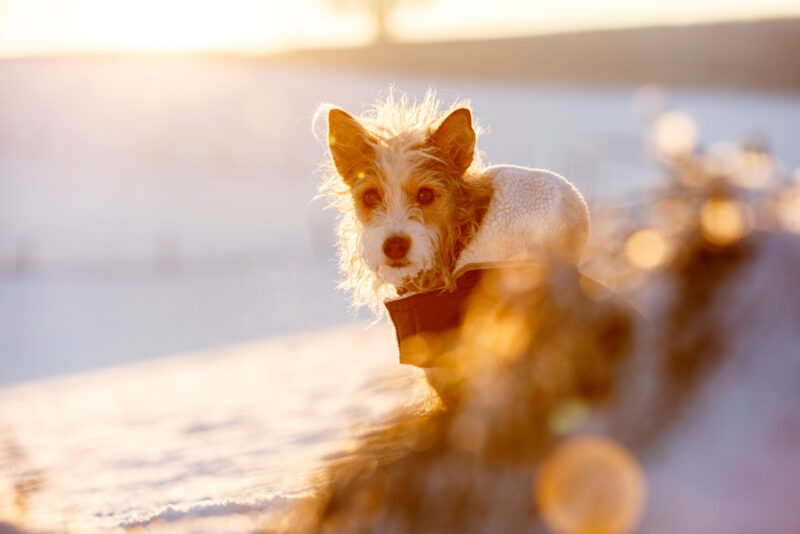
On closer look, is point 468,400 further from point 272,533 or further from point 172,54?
point 172,54

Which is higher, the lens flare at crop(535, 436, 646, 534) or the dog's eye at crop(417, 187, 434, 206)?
the dog's eye at crop(417, 187, 434, 206)

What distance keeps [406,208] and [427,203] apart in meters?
0.11

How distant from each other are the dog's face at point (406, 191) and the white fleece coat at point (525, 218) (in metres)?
0.22

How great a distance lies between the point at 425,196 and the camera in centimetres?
364

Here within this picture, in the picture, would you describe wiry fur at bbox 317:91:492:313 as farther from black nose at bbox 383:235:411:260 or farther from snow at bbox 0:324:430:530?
snow at bbox 0:324:430:530

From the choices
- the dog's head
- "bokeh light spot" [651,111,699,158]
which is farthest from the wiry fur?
"bokeh light spot" [651,111,699,158]

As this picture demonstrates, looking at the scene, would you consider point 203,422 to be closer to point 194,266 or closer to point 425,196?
point 425,196

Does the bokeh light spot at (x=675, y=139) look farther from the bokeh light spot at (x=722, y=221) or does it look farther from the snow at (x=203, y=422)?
the snow at (x=203, y=422)

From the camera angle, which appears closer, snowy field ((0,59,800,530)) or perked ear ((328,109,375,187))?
perked ear ((328,109,375,187))

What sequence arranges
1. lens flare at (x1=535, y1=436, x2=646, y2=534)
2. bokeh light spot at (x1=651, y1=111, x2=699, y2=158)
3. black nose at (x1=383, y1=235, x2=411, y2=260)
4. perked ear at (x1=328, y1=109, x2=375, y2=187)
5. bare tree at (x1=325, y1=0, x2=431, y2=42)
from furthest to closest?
bare tree at (x1=325, y1=0, x2=431, y2=42)
perked ear at (x1=328, y1=109, x2=375, y2=187)
black nose at (x1=383, y1=235, x2=411, y2=260)
bokeh light spot at (x1=651, y1=111, x2=699, y2=158)
lens flare at (x1=535, y1=436, x2=646, y2=534)

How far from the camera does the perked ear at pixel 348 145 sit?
373 centimetres

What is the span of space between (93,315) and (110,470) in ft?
32.4

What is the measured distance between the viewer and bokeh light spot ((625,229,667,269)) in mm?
1239

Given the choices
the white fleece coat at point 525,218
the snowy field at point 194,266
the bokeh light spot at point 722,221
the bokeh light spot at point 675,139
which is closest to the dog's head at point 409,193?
the white fleece coat at point 525,218
